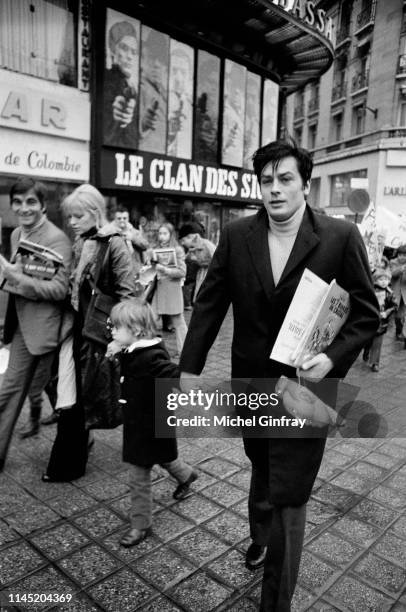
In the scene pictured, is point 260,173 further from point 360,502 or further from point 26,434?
point 26,434

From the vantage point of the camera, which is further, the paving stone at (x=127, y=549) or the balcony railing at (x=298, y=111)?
the balcony railing at (x=298, y=111)

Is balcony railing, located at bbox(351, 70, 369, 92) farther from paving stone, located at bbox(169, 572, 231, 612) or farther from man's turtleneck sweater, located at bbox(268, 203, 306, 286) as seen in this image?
paving stone, located at bbox(169, 572, 231, 612)

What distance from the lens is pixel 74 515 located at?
2881mm

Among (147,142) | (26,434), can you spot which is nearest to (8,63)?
(147,142)

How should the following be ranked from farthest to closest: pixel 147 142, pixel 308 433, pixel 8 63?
pixel 147 142, pixel 8 63, pixel 308 433

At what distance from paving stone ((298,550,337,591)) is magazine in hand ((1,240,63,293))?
2.28 metres

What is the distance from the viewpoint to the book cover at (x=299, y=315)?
1873mm

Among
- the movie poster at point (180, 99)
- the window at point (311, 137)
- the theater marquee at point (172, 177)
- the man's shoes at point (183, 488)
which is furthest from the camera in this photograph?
the window at point (311, 137)

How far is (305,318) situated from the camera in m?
1.87

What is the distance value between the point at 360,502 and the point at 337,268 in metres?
1.81

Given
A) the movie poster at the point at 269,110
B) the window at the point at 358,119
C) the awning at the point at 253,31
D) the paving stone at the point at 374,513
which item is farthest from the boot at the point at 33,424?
the window at the point at 358,119

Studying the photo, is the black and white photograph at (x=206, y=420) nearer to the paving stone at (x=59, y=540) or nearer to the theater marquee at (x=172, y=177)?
the paving stone at (x=59, y=540)

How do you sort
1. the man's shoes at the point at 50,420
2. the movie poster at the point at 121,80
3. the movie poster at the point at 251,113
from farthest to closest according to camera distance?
the movie poster at the point at 251,113 < the movie poster at the point at 121,80 < the man's shoes at the point at 50,420

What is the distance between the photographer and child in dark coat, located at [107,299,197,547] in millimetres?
2641
